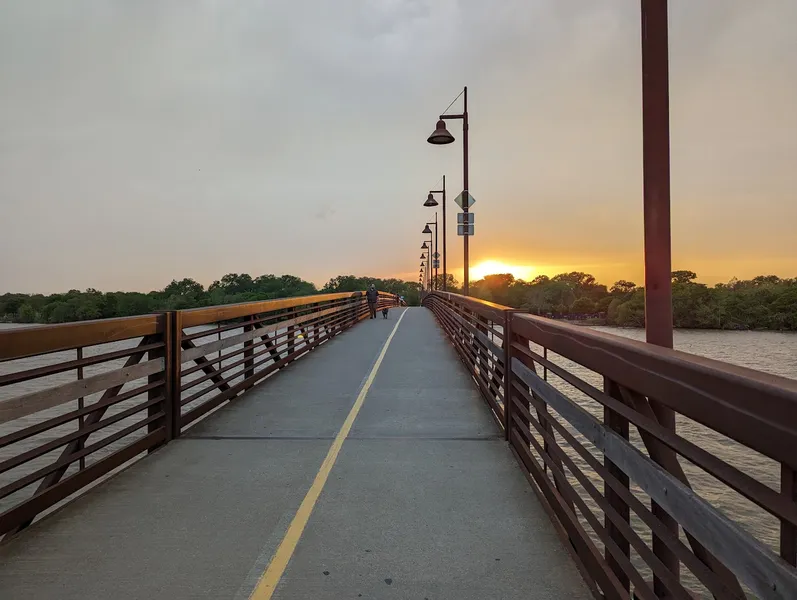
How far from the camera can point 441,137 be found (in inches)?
559

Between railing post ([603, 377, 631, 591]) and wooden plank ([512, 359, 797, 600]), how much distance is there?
0.06 meters

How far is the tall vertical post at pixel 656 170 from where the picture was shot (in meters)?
3.64

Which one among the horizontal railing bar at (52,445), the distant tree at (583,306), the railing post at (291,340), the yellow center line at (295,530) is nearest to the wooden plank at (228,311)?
the railing post at (291,340)

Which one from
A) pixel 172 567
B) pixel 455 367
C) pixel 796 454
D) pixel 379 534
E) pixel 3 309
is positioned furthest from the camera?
pixel 3 309

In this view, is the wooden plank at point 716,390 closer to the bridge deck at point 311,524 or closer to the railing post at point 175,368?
the bridge deck at point 311,524

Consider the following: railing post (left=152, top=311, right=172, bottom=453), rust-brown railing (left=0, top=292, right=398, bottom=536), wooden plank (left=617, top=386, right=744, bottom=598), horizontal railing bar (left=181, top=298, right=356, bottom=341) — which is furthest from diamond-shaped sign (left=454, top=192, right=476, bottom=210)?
wooden plank (left=617, top=386, right=744, bottom=598)

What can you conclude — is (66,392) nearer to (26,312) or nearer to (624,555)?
(624,555)

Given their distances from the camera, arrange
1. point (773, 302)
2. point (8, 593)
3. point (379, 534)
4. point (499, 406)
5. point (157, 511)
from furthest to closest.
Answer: point (773, 302), point (499, 406), point (157, 511), point (379, 534), point (8, 593)

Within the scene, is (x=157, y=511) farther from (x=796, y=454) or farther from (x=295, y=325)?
(x=295, y=325)

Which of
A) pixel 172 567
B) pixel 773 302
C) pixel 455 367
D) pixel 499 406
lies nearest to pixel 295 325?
pixel 455 367

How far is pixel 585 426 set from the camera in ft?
10.3

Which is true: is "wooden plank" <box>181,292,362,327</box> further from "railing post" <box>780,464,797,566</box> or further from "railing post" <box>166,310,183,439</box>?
"railing post" <box>780,464,797,566</box>

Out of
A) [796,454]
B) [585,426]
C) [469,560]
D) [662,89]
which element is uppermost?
[662,89]

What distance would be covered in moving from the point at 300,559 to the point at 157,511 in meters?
1.45
